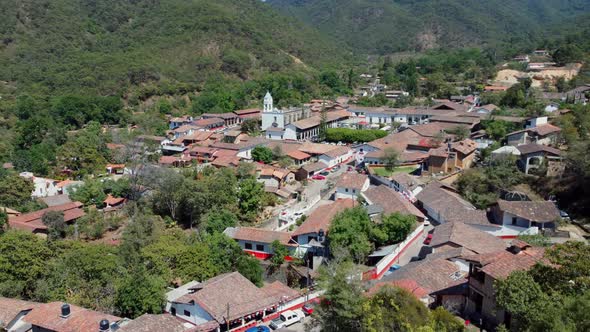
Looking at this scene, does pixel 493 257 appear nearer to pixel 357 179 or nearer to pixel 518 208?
pixel 518 208

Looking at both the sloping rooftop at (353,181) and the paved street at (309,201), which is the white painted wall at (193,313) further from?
the sloping rooftop at (353,181)

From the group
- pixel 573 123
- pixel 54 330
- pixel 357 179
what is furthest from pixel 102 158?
pixel 573 123

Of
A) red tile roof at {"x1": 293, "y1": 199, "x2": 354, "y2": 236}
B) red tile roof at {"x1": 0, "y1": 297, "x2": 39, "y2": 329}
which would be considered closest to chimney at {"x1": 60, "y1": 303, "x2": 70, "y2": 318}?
red tile roof at {"x1": 0, "y1": 297, "x2": 39, "y2": 329}

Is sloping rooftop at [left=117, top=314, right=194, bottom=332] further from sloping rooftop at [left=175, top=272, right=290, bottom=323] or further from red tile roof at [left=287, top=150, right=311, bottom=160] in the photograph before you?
red tile roof at [left=287, top=150, right=311, bottom=160]

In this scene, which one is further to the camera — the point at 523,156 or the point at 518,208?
the point at 523,156

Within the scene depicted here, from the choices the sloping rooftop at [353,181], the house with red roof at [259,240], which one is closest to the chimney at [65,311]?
the house with red roof at [259,240]

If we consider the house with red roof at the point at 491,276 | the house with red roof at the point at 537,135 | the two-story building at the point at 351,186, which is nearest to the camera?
the house with red roof at the point at 491,276
